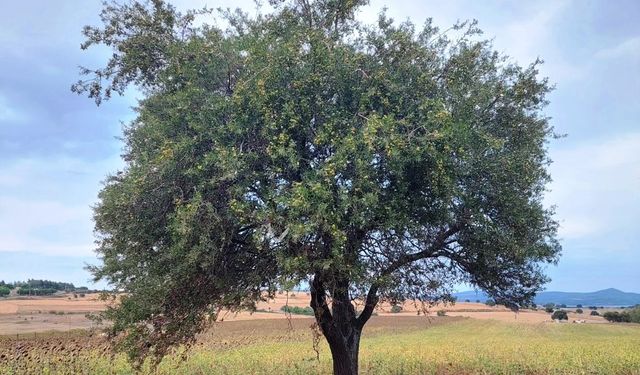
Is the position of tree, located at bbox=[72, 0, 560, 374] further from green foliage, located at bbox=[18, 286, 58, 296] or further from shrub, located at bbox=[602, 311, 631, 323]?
green foliage, located at bbox=[18, 286, 58, 296]

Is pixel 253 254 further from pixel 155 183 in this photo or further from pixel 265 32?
pixel 265 32

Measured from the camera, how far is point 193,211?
1009 centimetres

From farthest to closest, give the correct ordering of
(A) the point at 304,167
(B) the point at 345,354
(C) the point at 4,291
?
(C) the point at 4,291, (B) the point at 345,354, (A) the point at 304,167

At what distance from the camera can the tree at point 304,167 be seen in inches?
412

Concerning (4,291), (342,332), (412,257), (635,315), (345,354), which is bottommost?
(635,315)

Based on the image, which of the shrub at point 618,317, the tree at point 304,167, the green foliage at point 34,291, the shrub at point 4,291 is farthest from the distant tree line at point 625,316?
the shrub at point 4,291

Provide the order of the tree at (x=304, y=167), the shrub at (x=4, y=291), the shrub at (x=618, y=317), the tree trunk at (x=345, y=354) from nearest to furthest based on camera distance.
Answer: the tree at (x=304, y=167) < the tree trunk at (x=345, y=354) < the shrub at (x=618, y=317) < the shrub at (x=4, y=291)

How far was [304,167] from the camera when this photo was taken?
11344 mm

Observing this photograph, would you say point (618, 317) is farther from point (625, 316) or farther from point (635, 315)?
point (635, 315)

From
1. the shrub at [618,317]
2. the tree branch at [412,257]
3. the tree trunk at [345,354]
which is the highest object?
the tree branch at [412,257]

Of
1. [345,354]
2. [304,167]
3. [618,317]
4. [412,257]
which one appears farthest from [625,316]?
[304,167]

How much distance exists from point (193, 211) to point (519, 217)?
730 cm

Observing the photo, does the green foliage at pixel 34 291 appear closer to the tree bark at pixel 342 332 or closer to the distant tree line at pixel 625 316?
the distant tree line at pixel 625 316

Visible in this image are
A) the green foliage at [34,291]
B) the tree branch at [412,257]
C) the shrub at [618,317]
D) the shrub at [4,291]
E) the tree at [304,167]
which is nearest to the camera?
the tree at [304,167]
